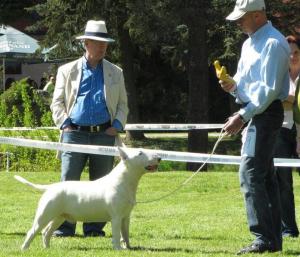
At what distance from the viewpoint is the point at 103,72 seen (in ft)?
27.3

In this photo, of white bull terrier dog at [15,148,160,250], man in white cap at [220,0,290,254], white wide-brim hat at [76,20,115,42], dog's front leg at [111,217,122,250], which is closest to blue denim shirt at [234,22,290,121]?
man in white cap at [220,0,290,254]

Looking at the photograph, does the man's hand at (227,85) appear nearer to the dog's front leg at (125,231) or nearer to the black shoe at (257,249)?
the black shoe at (257,249)

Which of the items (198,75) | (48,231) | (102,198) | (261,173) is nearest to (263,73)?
(261,173)

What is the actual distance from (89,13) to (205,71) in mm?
3641

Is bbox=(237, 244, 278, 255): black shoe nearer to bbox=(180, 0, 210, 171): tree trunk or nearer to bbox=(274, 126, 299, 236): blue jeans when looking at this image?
bbox=(274, 126, 299, 236): blue jeans

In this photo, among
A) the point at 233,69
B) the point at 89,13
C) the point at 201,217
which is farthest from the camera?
the point at 233,69

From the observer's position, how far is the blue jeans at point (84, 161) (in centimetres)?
832

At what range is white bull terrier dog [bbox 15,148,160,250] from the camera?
285 inches

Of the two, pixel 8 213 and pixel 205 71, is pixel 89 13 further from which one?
pixel 8 213

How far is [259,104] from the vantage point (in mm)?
6570

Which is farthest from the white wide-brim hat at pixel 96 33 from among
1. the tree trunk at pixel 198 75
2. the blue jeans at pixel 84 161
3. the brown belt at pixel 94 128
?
the tree trunk at pixel 198 75

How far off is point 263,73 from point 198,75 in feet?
53.3

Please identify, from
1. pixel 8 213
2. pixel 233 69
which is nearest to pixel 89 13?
pixel 233 69

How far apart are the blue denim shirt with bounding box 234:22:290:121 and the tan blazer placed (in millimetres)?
1868
